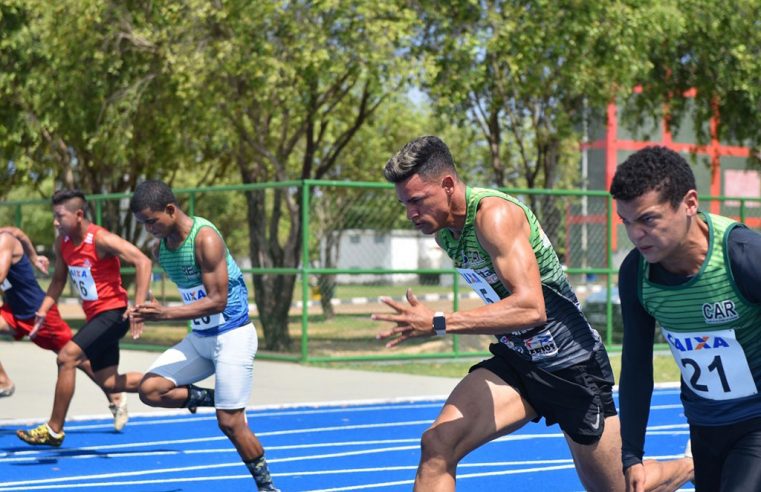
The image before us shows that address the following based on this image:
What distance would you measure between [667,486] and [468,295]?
21460mm

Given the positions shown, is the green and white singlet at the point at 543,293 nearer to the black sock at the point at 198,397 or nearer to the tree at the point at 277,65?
the black sock at the point at 198,397

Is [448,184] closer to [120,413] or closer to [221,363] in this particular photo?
[221,363]

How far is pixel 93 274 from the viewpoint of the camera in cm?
1022

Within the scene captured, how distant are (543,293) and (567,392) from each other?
0.45 metres

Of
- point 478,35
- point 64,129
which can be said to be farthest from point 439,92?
point 64,129

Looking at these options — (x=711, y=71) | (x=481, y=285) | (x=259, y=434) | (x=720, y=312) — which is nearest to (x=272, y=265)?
(x=711, y=71)

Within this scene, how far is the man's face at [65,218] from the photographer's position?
32.8 ft

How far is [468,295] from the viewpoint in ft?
85.4

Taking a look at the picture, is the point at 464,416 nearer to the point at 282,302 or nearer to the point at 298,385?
the point at 298,385

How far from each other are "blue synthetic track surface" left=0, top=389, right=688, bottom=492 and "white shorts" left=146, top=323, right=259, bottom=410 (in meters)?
0.88

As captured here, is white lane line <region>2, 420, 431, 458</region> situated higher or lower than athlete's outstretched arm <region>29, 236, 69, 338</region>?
lower

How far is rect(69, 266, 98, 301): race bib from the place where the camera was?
402 inches

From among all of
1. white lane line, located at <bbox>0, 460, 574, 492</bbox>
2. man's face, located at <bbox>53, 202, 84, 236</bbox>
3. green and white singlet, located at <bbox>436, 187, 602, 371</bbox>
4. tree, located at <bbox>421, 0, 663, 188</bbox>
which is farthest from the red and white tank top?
tree, located at <bbox>421, 0, 663, 188</bbox>

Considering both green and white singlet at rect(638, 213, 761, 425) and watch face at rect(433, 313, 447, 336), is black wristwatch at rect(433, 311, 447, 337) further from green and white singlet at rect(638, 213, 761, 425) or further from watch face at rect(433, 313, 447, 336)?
green and white singlet at rect(638, 213, 761, 425)
